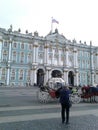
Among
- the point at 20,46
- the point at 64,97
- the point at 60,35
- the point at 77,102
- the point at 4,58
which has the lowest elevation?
the point at 77,102

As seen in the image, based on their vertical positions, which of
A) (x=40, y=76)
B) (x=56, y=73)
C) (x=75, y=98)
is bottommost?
(x=75, y=98)

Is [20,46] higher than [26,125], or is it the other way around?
[20,46]

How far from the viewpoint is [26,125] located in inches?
309

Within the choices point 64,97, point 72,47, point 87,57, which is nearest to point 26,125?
point 64,97

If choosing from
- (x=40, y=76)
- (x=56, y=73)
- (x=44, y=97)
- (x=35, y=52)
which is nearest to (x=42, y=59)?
(x=35, y=52)

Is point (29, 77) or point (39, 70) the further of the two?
point (39, 70)

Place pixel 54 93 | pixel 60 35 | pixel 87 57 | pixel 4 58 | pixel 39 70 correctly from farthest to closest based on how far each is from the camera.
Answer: pixel 87 57
pixel 60 35
pixel 39 70
pixel 4 58
pixel 54 93

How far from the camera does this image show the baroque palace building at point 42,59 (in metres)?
56.1

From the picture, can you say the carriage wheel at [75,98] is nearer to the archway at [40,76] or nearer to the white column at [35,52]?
the white column at [35,52]

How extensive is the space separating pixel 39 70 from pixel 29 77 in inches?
222

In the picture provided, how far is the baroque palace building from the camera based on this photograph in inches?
2210

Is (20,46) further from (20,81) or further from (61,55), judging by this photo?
(61,55)

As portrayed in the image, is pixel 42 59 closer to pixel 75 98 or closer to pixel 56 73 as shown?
pixel 56 73

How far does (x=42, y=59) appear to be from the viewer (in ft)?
204
